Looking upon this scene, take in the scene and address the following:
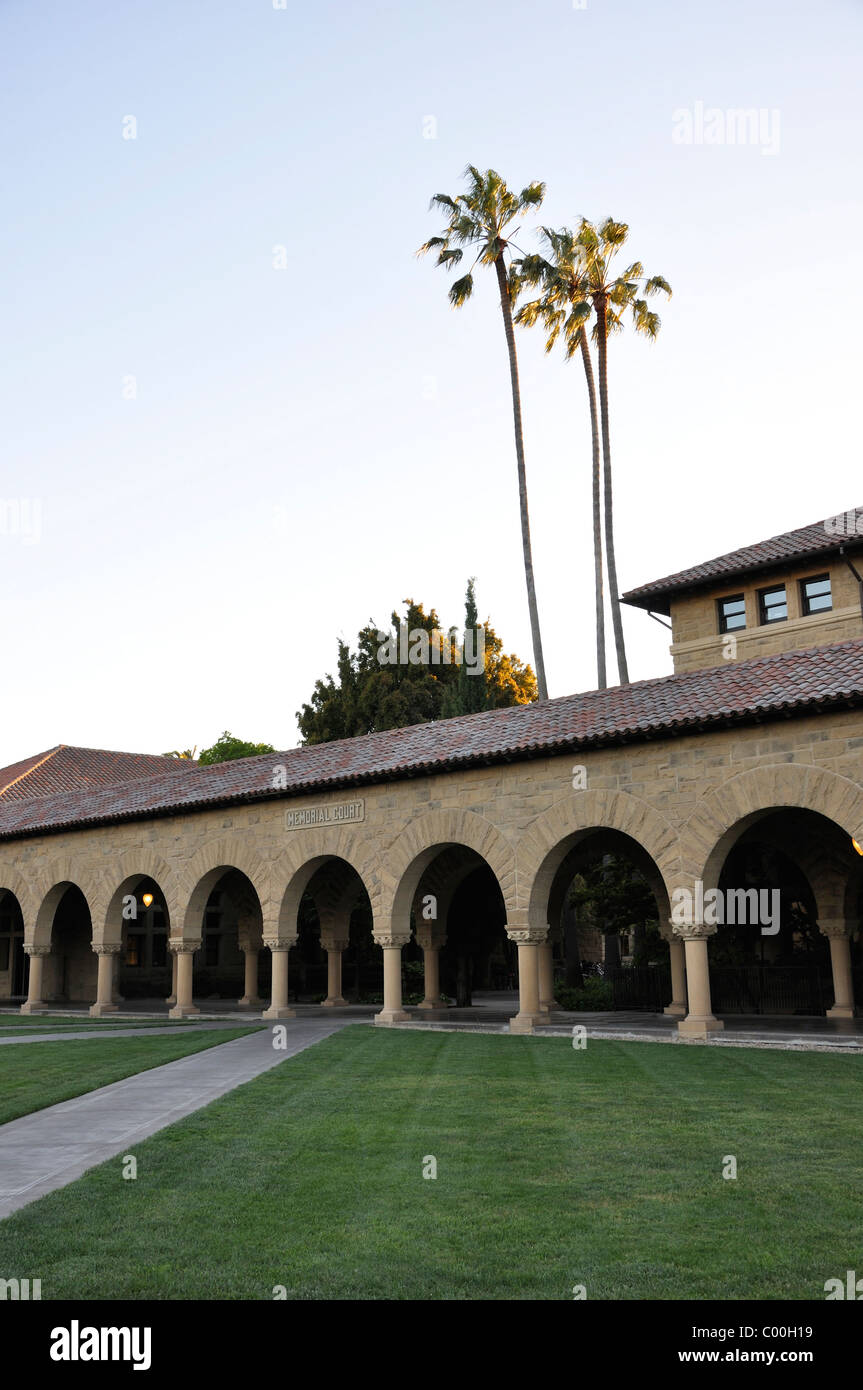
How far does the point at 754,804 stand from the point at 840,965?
6.31 metres

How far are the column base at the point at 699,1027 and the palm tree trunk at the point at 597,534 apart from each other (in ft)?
57.2

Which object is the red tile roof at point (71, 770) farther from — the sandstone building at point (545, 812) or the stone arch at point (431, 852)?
the stone arch at point (431, 852)

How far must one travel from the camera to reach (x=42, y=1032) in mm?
22172

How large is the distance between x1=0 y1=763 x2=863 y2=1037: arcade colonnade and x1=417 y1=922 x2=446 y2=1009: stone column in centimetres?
4

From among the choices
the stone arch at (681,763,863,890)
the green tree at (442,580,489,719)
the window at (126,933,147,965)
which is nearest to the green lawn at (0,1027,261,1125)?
the stone arch at (681,763,863,890)

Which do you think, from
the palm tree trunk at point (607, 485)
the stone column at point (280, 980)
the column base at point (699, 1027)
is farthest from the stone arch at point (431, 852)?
the palm tree trunk at point (607, 485)

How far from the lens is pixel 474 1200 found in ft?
23.2

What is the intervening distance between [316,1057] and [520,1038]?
15.3 feet

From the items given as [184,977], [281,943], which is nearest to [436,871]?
[281,943]

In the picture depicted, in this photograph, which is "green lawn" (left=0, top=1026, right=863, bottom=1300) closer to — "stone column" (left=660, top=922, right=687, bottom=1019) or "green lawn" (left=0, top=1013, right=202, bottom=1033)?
"stone column" (left=660, top=922, right=687, bottom=1019)

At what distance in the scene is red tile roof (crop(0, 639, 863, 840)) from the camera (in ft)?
59.5

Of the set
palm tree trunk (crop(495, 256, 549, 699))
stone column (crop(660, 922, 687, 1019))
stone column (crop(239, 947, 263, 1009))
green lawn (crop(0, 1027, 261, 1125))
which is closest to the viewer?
green lawn (crop(0, 1027, 261, 1125))

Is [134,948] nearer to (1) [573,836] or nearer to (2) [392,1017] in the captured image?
(2) [392,1017]
